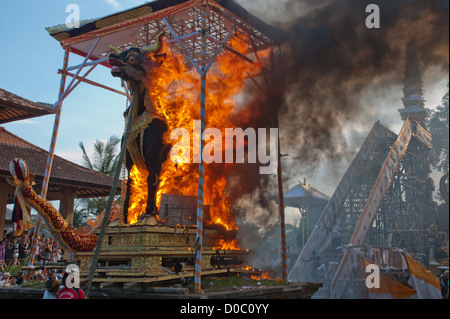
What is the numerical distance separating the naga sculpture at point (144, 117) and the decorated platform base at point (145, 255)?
0.74 meters

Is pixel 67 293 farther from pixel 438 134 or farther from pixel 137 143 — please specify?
pixel 438 134

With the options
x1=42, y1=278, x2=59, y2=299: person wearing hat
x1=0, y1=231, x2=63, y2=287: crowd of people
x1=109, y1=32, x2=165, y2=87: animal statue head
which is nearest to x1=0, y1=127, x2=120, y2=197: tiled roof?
x1=0, y1=231, x2=63, y2=287: crowd of people

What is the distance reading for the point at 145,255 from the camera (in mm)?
8781

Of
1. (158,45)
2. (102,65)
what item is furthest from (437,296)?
(102,65)

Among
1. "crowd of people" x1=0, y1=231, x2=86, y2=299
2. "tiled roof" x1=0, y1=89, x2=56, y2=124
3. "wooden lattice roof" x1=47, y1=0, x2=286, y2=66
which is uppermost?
"wooden lattice roof" x1=47, y1=0, x2=286, y2=66

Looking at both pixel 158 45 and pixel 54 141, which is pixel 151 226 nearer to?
pixel 158 45

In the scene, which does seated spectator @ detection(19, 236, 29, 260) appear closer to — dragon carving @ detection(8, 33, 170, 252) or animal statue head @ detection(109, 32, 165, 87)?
dragon carving @ detection(8, 33, 170, 252)

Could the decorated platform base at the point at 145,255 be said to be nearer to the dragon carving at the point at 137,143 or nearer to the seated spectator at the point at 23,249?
the dragon carving at the point at 137,143

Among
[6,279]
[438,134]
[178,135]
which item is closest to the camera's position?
[178,135]

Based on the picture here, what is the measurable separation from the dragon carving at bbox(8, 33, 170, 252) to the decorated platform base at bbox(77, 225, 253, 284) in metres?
0.64

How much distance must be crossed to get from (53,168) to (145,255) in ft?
48.0

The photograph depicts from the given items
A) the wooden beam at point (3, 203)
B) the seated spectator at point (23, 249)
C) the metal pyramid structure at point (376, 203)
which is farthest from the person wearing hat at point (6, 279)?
the metal pyramid structure at point (376, 203)

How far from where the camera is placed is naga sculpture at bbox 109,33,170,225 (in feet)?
32.3

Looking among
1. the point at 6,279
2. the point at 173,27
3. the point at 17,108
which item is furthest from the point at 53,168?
the point at 173,27
